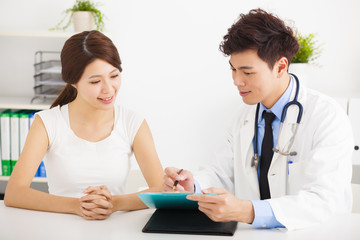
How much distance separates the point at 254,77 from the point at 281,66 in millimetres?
128

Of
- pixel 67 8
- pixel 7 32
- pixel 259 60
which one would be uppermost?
pixel 67 8

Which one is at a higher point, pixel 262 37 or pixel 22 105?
pixel 262 37

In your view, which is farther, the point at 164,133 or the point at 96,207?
the point at 164,133

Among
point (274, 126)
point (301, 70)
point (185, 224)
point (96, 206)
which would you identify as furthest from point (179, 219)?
point (301, 70)

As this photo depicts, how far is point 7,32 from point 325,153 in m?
2.30

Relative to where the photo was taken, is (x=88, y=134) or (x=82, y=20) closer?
(x=88, y=134)

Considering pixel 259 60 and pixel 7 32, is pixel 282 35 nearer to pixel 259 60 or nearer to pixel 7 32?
pixel 259 60

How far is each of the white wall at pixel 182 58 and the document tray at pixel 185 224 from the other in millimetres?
1847

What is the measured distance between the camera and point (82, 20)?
3066 mm

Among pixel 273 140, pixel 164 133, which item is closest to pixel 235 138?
pixel 273 140

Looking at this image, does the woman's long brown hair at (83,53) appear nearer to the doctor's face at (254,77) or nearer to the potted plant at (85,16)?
the doctor's face at (254,77)

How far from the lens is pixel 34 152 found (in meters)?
1.76

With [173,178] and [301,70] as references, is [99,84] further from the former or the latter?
[301,70]

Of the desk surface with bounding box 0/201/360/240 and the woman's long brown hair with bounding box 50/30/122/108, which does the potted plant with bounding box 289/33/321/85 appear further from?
the desk surface with bounding box 0/201/360/240
